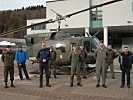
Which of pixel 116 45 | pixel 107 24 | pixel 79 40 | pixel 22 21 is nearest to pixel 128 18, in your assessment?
pixel 107 24

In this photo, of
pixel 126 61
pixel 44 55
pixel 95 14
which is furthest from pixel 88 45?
pixel 95 14

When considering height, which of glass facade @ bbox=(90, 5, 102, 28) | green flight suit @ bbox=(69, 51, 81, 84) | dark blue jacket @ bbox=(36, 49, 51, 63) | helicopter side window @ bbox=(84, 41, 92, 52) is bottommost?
green flight suit @ bbox=(69, 51, 81, 84)

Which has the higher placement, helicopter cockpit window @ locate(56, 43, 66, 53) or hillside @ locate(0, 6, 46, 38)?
hillside @ locate(0, 6, 46, 38)

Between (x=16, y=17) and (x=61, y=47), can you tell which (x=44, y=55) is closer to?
(x=61, y=47)

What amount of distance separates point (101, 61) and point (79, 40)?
199 inches

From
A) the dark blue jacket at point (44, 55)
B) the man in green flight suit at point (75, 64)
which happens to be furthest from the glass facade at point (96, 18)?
the dark blue jacket at point (44, 55)

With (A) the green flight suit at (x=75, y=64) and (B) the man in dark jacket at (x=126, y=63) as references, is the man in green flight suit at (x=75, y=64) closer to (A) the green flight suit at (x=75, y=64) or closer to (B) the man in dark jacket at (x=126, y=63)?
(A) the green flight suit at (x=75, y=64)

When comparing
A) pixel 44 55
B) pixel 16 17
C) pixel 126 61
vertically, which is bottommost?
pixel 126 61

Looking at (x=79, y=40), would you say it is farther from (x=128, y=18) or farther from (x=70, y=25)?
(x=70, y=25)

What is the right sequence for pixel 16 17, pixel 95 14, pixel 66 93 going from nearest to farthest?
pixel 66 93, pixel 95 14, pixel 16 17

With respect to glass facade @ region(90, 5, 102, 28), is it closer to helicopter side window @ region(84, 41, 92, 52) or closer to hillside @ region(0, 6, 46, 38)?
helicopter side window @ region(84, 41, 92, 52)

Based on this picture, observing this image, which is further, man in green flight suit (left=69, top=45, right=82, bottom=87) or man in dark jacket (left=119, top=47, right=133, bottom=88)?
man in green flight suit (left=69, top=45, right=82, bottom=87)

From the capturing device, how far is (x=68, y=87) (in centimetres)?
1090

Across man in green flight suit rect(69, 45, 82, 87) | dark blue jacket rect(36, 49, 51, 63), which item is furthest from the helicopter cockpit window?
dark blue jacket rect(36, 49, 51, 63)
